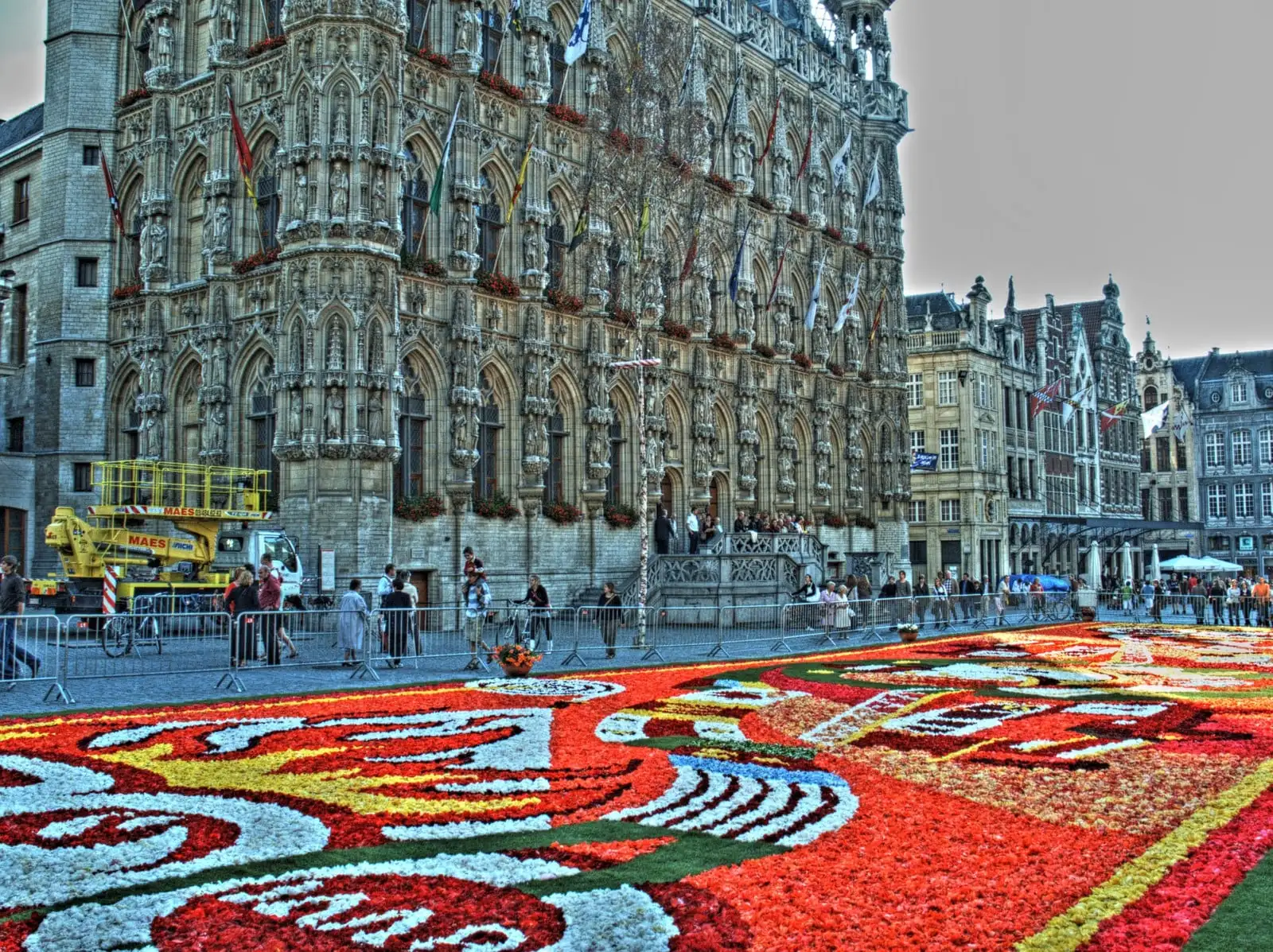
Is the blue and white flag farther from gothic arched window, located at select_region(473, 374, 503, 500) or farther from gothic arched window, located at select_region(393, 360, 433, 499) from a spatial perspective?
gothic arched window, located at select_region(393, 360, 433, 499)

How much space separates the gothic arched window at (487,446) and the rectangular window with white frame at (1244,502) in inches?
3027

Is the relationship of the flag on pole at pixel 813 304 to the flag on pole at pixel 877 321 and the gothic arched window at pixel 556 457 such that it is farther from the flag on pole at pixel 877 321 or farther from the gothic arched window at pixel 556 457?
the gothic arched window at pixel 556 457

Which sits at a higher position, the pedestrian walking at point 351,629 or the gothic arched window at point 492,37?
A: the gothic arched window at point 492,37

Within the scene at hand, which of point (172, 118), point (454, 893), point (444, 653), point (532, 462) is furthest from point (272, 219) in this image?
point (454, 893)

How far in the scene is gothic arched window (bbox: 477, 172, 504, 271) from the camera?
36312mm

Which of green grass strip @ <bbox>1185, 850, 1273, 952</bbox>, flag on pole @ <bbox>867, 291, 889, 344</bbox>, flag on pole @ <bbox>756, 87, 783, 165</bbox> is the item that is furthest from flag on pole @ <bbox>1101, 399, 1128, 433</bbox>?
green grass strip @ <bbox>1185, 850, 1273, 952</bbox>

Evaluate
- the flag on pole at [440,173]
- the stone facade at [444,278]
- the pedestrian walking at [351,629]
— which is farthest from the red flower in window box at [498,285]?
the pedestrian walking at [351,629]

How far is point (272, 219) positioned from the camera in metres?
34.2

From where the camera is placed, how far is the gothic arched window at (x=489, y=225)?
119ft

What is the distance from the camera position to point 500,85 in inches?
1426

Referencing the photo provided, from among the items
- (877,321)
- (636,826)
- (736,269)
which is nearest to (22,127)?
(736,269)

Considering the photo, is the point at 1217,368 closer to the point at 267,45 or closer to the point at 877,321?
the point at 877,321

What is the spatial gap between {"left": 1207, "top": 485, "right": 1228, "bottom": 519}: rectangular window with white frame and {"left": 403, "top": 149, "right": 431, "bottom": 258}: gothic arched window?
261 ft

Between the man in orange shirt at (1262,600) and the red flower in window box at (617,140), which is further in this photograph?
the man in orange shirt at (1262,600)
